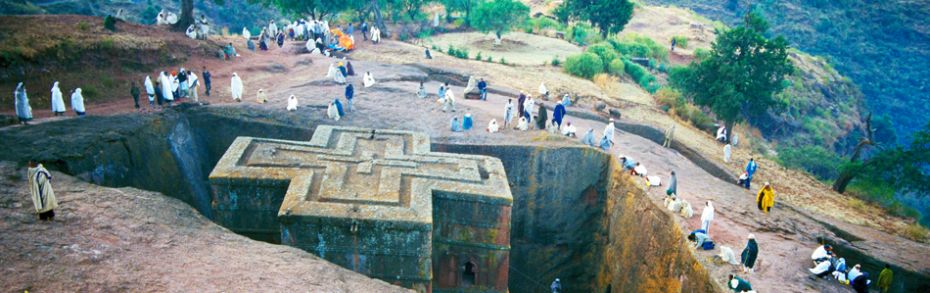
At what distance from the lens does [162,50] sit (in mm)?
22078

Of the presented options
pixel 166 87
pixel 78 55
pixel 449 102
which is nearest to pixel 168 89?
pixel 166 87

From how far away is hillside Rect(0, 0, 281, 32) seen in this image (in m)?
38.1

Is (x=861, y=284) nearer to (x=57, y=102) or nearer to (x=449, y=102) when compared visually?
(x=449, y=102)

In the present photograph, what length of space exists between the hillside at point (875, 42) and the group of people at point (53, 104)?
65.1 m

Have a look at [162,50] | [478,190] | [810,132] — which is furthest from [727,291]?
[810,132]

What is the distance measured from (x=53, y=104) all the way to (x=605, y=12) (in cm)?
3742

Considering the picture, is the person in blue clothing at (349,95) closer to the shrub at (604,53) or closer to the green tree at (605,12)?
the shrub at (604,53)

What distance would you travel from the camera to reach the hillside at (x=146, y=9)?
125 feet

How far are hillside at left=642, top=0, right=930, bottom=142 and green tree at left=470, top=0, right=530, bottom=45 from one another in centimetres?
3688

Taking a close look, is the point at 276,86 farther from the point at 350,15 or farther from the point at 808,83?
the point at 808,83

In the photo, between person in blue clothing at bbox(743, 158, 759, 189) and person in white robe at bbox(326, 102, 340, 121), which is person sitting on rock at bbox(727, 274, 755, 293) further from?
person in white robe at bbox(326, 102, 340, 121)

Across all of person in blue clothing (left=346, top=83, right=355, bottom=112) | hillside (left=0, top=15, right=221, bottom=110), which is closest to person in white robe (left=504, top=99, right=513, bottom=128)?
person in blue clothing (left=346, top=83, right=355, bottom=112)

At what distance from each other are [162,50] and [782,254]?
2151cm

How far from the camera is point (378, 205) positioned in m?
11.8
